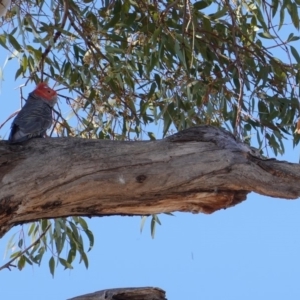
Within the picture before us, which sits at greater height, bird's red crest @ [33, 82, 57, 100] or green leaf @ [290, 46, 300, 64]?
green leaf @ [290, 46, 300, 64]

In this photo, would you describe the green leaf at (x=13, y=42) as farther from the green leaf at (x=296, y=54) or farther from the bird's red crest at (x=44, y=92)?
the green leaf at (x=296, y=54)

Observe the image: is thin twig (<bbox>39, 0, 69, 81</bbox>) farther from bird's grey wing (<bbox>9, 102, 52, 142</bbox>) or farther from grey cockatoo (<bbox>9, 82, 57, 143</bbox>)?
bird's grey wing (<bbox>9, 102, 52, 142</bbox>)

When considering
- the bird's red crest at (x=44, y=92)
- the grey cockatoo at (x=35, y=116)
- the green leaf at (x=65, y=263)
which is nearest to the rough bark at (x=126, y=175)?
the grey cockatoo at (x=35, y=116)

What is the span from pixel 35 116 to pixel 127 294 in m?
1.03

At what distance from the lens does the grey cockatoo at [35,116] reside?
2592 mm

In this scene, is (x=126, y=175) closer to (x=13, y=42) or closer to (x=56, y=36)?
(x=13, y=42)

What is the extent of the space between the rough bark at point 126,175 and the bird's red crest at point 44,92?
880mm

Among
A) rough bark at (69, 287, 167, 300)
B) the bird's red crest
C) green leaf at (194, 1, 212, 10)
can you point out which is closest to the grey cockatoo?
the bird's red crest

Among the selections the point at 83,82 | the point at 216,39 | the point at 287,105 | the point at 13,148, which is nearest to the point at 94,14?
the point at 83,82

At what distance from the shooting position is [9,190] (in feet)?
7.08

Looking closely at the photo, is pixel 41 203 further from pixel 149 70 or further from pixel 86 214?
pixel 149 70

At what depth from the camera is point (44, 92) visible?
319 cm

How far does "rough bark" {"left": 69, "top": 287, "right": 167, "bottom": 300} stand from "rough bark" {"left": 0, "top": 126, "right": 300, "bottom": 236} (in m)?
0.30

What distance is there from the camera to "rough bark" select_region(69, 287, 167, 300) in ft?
6.61
